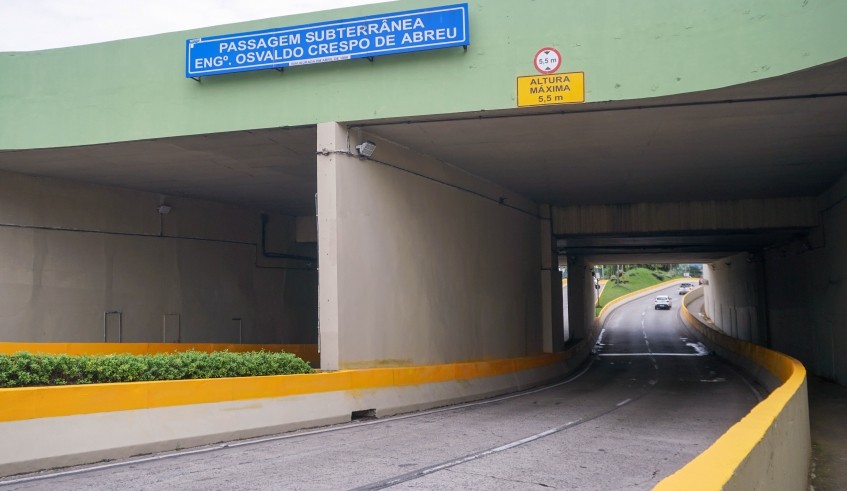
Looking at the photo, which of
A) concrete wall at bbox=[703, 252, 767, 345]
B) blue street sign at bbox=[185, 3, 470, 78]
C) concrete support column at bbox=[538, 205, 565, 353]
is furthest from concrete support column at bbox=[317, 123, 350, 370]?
concrete wall at bbox=[703, 252, 767, 345]

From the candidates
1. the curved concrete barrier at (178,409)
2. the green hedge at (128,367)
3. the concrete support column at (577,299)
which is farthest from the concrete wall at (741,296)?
the green hedge at (128,367)

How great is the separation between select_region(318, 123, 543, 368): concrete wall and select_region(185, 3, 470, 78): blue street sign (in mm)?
1622

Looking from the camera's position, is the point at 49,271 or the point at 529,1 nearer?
the point at 529,1

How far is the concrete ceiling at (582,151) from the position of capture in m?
14.8

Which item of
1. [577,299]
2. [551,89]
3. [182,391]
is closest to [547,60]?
[551,89]

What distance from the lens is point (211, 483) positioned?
830 centimetres

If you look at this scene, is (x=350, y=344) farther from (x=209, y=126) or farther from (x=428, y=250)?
(x=209, y=126)

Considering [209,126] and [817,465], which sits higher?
[209,126]

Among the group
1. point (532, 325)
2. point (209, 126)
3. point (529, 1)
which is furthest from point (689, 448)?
point (532, 325)

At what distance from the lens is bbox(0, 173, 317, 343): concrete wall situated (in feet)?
64.0

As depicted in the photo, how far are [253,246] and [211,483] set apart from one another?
19.1m

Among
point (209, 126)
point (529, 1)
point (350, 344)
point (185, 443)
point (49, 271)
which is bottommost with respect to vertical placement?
point (185, 443)

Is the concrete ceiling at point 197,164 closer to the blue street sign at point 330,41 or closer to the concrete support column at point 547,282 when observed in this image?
the blue street sign at point 330,41

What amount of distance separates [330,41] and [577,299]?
30.4m
